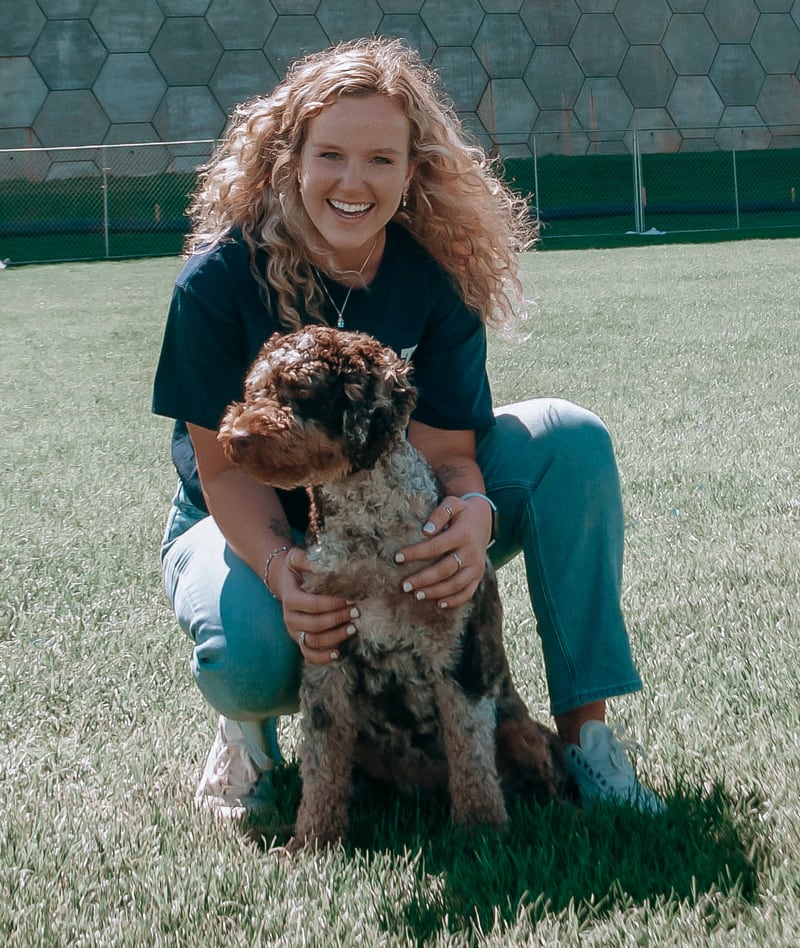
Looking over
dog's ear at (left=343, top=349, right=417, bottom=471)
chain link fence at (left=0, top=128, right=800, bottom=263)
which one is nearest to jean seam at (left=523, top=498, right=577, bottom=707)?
dog's ear at (left=343, top=349, right=417, bottom=471)

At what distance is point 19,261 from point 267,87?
647 centimetres

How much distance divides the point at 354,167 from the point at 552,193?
19.9 metres

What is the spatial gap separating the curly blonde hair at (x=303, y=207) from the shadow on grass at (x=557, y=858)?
3.51 ft

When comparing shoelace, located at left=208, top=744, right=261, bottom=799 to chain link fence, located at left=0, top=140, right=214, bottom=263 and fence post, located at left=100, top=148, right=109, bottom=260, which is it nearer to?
fence post, located at left=100, top=148, right=109, bottom=260

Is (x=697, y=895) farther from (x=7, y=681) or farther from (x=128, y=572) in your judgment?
(x=128, y=572)

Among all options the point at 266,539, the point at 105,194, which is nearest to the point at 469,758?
the point at 266,539

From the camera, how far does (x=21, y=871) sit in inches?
82.9

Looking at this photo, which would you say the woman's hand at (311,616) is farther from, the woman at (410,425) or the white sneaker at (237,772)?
the white sneaker at (237,772)

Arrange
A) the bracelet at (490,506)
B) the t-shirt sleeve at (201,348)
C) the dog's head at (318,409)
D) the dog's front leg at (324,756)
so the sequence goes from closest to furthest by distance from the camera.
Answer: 1. the dog's head at (318,409)
2. the dog's front leg at (324,756)
3. the bracelet at (490,506)
4. the t-shirt sleeve at (201,348)

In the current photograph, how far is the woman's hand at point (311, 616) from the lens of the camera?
7.14 ft

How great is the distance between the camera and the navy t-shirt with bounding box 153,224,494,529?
2.47 metres

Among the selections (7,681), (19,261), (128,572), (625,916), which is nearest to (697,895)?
(625,916)

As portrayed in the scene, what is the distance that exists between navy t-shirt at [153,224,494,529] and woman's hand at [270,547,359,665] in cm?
33

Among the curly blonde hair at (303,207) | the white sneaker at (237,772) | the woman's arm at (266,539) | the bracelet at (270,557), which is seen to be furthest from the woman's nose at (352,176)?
the white sneaker at (237,772)
